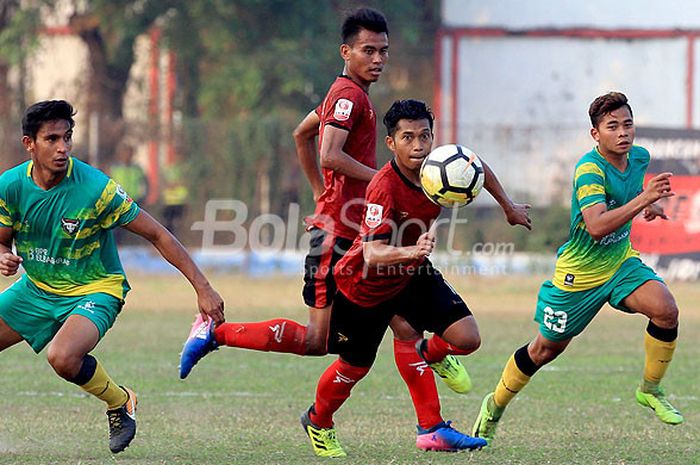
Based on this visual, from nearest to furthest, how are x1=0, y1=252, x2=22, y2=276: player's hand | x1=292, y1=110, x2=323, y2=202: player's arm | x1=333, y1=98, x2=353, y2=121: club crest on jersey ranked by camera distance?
x1=0, y1=252, x2=22, y2=276: player's hand, x1=333, y1=98, x2=353, y2=121: club crest on jersey, x1=292, y1=110, x2=323, y2=202: player's arm

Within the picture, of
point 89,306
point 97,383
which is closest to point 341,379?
point 97,383

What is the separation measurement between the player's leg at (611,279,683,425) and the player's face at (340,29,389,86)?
6.34 ft

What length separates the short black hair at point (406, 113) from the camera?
6.43m

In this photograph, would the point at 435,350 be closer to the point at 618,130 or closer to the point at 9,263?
the point at 618,130

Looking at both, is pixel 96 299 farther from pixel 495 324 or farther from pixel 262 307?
pixel 262 307

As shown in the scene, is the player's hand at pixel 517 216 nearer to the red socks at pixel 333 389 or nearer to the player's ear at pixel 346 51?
the red socks at pixel 333 389

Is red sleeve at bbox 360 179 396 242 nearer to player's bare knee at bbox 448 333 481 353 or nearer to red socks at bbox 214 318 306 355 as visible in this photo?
player's bare knee at bbox 448 333 481 353

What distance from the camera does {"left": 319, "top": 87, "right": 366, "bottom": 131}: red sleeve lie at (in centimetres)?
715

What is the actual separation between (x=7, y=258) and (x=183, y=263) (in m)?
0.87

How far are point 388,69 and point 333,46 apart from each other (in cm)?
284

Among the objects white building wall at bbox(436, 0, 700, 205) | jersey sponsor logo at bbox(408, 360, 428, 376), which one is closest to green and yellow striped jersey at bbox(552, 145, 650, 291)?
jersey sponsor logo at bbox(408, 360, 428, 376)

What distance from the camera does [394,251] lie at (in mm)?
6086

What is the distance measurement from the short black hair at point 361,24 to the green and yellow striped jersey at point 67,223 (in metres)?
1.69

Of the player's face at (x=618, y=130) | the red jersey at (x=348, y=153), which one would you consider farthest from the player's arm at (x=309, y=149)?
the player's face at (x=618, y=130)
